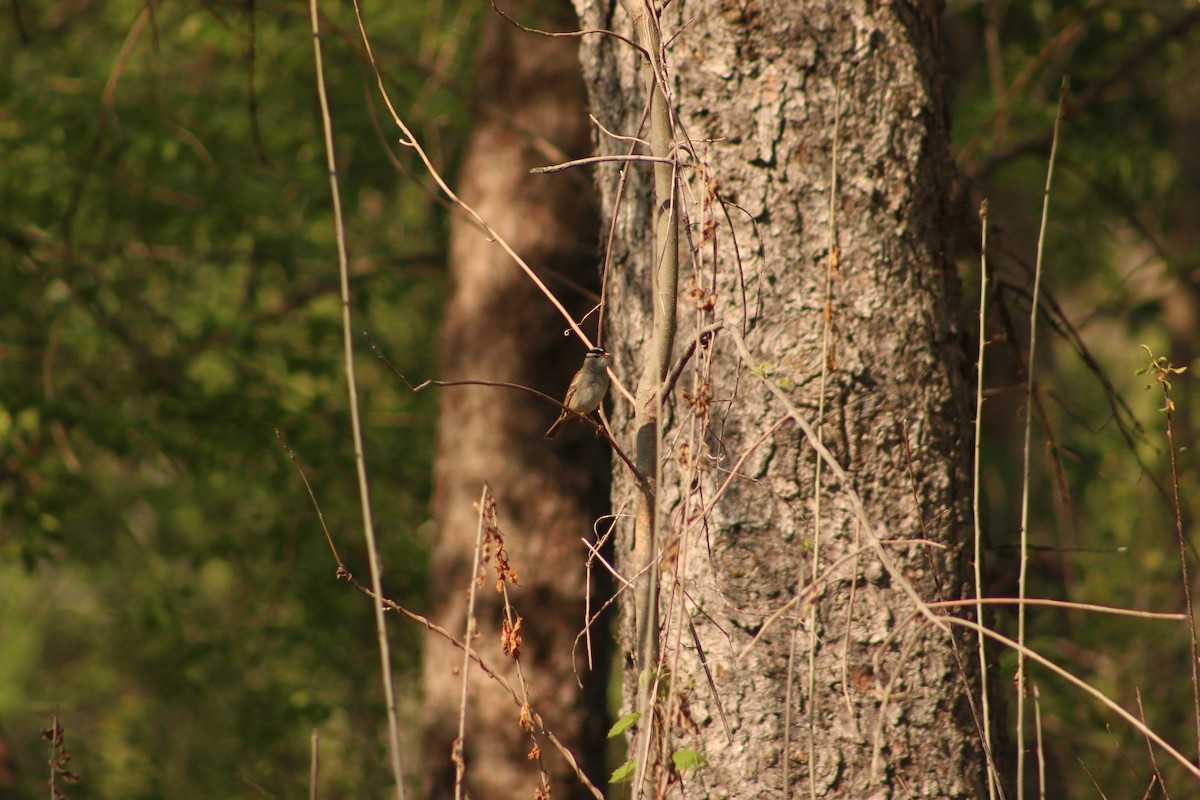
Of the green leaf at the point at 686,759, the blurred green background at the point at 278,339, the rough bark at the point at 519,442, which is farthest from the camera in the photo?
the blurred green background at the point at 278,339

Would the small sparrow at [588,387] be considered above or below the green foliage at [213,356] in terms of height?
below

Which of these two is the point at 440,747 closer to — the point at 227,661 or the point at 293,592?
the point at 293,592

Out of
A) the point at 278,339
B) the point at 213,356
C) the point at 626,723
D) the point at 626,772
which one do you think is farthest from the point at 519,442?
the point at 626,772

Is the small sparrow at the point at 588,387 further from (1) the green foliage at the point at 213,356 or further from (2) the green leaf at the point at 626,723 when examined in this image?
(1) the green foliage at the point at 213,356

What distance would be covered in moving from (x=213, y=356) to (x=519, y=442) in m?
2.26

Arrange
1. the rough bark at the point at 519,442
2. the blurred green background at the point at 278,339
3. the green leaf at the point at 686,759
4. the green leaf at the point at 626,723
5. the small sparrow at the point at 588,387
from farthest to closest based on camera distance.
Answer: the blurred green background at the point at 278,339 < the rough bark at the point at 519,442 < the small sparrow at the point at 588,387 < the green leaf at the point at 626,723 < the green leaf at the point at 686,759

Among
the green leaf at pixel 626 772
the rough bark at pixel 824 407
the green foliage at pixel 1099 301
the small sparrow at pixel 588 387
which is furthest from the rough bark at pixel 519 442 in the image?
the green leaf at pixel 626 772

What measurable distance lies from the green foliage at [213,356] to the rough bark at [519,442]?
0.51 meters

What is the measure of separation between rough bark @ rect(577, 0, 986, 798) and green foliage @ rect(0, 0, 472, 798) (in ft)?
8.35

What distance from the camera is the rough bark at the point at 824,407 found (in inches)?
73.0

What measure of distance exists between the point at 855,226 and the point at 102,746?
7.24m

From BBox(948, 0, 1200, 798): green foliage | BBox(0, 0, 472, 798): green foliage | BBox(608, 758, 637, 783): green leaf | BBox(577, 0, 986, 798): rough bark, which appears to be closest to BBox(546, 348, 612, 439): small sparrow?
BBox(577, 0, 986, 798): rough bark

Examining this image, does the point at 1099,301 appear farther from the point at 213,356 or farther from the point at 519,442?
the point at 213,356

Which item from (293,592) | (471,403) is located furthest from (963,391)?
(293,592)
